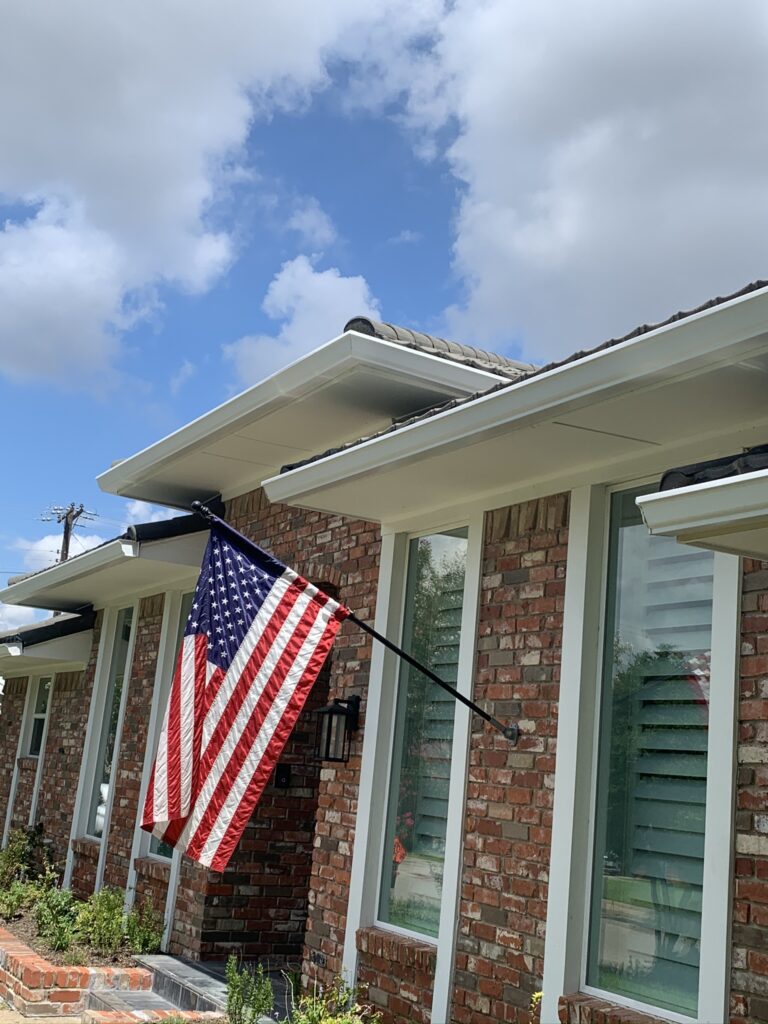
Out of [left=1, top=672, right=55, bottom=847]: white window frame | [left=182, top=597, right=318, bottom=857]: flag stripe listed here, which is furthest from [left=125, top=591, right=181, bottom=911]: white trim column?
[left=1, top=672, right=55, bottom=847]: white window frame

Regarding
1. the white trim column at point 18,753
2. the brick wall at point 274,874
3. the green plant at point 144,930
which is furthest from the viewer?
the white trim column at point 18,753

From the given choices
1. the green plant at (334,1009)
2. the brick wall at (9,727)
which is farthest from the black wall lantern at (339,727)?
the brick wall at (9,727)

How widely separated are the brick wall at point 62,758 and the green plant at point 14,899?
0.86 meters

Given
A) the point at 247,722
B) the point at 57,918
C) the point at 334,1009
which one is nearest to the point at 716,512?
the point at 247,722

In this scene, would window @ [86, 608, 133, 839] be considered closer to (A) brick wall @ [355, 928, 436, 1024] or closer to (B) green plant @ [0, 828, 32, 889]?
(B) green plant @ [0, 828, 32, 889]

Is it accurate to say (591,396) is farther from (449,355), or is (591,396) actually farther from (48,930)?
(48,930)

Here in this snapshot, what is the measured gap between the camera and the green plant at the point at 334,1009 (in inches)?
229

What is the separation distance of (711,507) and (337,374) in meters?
3.45

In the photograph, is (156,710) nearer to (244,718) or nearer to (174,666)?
(174,666)

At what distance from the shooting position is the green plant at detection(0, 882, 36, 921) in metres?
10.6

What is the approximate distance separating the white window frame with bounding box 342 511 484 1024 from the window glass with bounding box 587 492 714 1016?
3.07ft

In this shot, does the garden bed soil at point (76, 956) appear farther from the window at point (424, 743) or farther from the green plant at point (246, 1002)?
the window at point (424, 743)

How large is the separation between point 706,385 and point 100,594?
882cm

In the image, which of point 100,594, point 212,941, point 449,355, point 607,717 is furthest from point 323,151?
point 100,594
